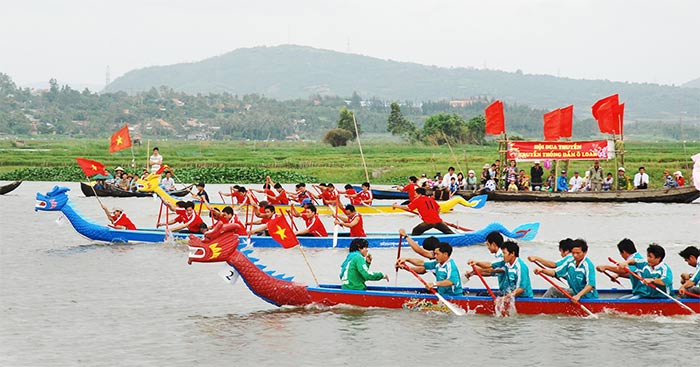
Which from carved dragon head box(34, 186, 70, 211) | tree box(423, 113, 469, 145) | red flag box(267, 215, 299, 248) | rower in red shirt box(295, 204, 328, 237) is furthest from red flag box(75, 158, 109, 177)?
tree box(423, 113, 469, 145)

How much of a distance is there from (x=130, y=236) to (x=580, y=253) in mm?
11197

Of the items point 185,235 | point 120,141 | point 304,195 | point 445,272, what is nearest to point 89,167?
point 185,235

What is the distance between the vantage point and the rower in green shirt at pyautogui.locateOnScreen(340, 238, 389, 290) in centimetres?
1322

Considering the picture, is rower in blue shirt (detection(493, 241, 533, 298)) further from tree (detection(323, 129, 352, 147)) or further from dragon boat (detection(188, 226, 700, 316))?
tree (detection(323, 129, 352, 147))

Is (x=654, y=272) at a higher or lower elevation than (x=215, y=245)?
lower

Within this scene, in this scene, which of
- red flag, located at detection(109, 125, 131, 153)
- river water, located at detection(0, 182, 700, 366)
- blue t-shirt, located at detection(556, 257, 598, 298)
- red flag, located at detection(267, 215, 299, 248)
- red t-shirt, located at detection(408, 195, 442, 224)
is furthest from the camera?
red flag, located at detection(109, 125, 131, 153)

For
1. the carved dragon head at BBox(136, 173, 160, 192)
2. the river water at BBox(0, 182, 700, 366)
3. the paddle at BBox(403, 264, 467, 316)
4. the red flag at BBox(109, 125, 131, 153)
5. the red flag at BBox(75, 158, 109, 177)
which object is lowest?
the river water at BBox(0, 182, 700, 366)

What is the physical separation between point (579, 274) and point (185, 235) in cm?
1003

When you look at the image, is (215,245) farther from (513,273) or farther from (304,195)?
(304,195)

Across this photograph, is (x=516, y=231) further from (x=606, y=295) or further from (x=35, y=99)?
(x=35, y=99)

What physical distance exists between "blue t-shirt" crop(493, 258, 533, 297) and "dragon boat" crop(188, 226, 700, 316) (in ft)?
0.54

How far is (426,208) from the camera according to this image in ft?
66.3

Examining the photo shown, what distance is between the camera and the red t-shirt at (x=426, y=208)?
791 inches

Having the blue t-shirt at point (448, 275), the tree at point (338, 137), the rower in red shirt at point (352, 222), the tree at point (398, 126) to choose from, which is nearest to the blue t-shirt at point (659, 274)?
the blue t-shirt at point (448, 275)
